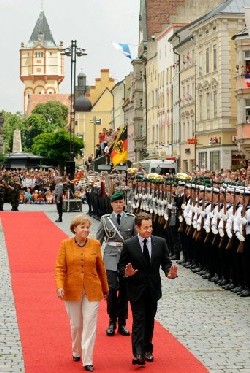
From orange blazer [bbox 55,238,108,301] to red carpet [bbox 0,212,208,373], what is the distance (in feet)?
2.47

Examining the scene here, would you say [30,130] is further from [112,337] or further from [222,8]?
[112,337]

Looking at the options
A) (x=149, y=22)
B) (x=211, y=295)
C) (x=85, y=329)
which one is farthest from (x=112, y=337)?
(x=149, y=22)

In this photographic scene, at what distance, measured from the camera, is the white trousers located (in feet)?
38.8

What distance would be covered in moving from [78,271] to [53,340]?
1.94 m

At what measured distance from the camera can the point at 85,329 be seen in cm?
1189

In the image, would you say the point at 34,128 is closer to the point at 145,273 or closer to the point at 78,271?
the point at 145,273

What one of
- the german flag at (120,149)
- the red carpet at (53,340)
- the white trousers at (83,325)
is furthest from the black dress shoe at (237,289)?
the german flag at (120,149)

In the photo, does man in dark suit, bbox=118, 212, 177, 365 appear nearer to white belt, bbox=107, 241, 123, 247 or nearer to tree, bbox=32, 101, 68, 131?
white belt, bbox=107, 241, 123, 247

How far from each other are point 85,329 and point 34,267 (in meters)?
12.0

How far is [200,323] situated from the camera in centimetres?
1533

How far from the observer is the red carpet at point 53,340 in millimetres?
11922

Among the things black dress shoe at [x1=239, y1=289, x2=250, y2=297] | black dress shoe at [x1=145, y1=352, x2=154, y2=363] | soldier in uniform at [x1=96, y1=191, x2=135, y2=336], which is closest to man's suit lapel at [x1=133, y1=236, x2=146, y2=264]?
black dress shoe at [x1=145, y1=352, x2=154, y2=363]

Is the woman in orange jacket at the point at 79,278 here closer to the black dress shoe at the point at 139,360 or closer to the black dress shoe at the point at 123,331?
the black dress shoe at the point at 139,360

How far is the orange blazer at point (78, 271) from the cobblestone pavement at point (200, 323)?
95 centimetres
